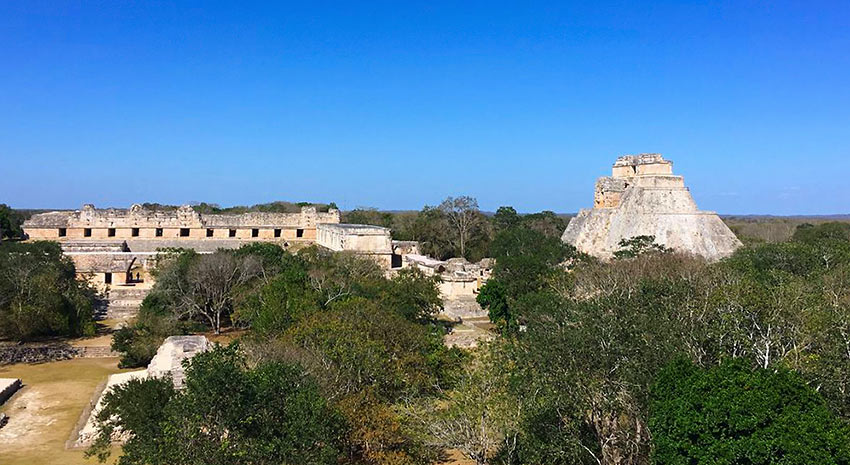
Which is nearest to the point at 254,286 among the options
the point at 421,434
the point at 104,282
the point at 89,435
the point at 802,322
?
the point at 104,282

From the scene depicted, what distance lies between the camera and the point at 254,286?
69.4 feet

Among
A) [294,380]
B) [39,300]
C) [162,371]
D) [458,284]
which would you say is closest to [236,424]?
[294,380]

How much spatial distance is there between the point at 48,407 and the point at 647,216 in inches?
734

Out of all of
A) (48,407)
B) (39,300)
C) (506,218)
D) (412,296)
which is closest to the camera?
(48,407)

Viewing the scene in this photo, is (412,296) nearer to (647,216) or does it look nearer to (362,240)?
(362,240)

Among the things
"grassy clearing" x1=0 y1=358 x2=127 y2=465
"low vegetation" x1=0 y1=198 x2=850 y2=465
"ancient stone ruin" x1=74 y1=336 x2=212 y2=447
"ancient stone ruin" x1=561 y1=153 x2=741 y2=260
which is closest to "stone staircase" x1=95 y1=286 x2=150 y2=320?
"grassy clearing" x1=0 y1=358 x2=127 y2=465

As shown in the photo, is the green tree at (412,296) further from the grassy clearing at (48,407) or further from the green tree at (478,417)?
the green tree at (478,417)

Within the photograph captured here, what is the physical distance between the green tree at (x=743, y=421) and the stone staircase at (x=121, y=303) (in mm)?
19026

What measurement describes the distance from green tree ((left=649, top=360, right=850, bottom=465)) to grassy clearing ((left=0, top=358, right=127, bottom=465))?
9189mm

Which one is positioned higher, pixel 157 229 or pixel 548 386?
pixel 157 229

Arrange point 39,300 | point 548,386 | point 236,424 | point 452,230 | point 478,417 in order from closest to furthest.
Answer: point 236,424
point 548,386
point 478,417
point 39,300
point 452,230

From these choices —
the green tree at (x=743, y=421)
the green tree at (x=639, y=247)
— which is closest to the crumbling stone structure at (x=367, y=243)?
the green tree at (x=639, y=247)

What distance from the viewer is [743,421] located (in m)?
7.04

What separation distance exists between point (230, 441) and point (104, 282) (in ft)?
63.9
